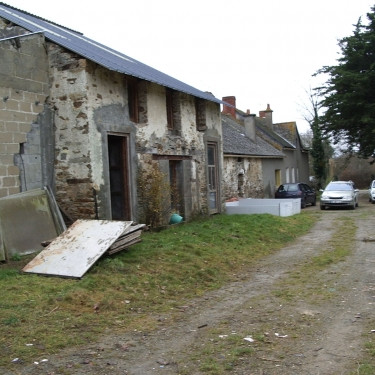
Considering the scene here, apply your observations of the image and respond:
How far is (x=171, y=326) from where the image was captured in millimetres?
5703

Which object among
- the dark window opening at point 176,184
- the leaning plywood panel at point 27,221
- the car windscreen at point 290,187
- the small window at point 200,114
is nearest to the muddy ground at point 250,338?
the leaning plywood panel at point 27,221

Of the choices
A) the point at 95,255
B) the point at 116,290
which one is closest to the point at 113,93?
the point at 95,255

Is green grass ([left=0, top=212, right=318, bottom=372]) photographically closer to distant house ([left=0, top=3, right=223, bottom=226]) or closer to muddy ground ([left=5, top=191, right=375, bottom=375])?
muddy ground ([left=5, top=191, right=375, bottom=375])

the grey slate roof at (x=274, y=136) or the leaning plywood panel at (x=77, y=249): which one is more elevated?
the grey slate roof at (x=274, y=136)

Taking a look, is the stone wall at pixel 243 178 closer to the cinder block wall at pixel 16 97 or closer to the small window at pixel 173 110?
the small window at pixel 173 110

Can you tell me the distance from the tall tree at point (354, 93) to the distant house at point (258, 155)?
417 cm

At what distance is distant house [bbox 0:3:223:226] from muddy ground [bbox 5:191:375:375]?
4.80 metres

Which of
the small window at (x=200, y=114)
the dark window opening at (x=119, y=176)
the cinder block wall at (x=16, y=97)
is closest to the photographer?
the cinder block wall at (x=16, y=97)

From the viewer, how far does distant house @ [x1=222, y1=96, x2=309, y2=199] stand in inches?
945

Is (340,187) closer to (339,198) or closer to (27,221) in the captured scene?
(339,198)

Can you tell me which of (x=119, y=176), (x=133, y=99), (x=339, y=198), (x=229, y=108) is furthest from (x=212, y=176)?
(x=229, y=108)

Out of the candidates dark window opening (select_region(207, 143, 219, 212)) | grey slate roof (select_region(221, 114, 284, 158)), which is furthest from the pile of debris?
grey slate roof (select_region(221, 114, 284, 158))

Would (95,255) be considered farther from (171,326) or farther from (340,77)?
(340,77)

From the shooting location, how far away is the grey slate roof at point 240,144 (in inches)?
957
